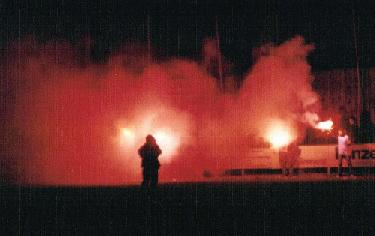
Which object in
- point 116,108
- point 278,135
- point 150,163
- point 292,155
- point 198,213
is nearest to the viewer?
point 198,213

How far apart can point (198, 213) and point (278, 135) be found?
2164 centimetres

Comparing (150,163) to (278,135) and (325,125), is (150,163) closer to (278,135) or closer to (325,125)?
(278,135)

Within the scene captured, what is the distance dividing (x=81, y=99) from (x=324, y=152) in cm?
1244

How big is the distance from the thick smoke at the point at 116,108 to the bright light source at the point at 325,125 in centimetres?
86

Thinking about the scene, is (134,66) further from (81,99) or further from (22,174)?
(22,174)

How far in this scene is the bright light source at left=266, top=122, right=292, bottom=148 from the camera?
35.9m

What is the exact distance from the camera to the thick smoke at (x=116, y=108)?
36.8 m

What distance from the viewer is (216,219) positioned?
13.6 meters

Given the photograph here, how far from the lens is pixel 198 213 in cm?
1491

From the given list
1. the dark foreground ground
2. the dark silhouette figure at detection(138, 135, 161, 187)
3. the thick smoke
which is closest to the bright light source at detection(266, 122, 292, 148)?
the thick smoke

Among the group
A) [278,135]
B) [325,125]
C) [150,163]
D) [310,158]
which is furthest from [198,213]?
[325,125]

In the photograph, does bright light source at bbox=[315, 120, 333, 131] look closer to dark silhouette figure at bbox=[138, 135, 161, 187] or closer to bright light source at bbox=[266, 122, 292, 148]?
bright light source at bbox=[266, 122, 292, 148]

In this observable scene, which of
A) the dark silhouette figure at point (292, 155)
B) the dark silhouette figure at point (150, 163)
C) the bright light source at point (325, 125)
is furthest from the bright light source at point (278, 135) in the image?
the dark silhouette figure at point (150, 163)

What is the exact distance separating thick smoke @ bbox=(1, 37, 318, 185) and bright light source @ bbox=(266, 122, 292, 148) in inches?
11.6
